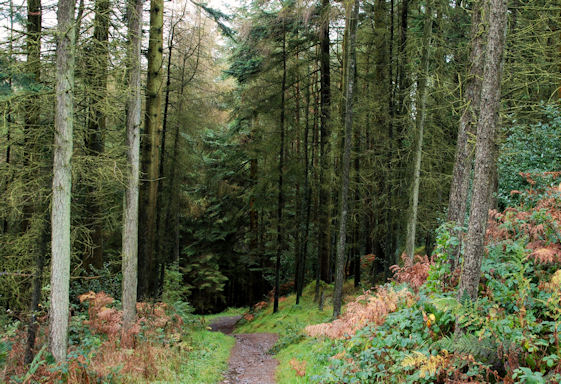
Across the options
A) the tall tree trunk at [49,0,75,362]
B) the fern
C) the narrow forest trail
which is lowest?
the narrow forest trail

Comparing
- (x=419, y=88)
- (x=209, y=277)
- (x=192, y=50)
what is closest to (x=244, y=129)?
(x=192, y=50)

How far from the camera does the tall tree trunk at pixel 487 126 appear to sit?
5.01 meters

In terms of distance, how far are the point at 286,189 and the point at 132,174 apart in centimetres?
1003

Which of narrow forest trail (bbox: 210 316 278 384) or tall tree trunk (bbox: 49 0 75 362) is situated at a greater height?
tall tree trunk (bbox: 49 0 75 362)

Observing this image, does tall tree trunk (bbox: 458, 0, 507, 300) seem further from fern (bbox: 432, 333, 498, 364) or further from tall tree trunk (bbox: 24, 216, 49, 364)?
tall tree trunk (bbox: 24, 216, 49, 364)

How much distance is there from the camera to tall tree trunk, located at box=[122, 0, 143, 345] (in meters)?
8.83

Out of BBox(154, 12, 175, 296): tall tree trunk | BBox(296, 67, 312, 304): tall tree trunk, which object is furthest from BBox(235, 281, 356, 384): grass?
BBox(154, 12, 175, 296): tall tree trunk

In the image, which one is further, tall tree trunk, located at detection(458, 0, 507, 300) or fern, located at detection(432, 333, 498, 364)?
tall tree trunk, located at detection(458, 0, 507, 300)

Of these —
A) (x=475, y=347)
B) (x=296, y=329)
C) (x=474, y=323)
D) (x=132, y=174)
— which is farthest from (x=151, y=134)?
(x=475, y=347)

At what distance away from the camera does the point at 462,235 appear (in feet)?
20.2

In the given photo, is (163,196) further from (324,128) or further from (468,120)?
(468,120)

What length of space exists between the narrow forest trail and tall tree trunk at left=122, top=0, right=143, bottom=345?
9.14 ft

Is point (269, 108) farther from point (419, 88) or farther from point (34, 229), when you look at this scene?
point (34, 229)

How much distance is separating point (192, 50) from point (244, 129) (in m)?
5.24
